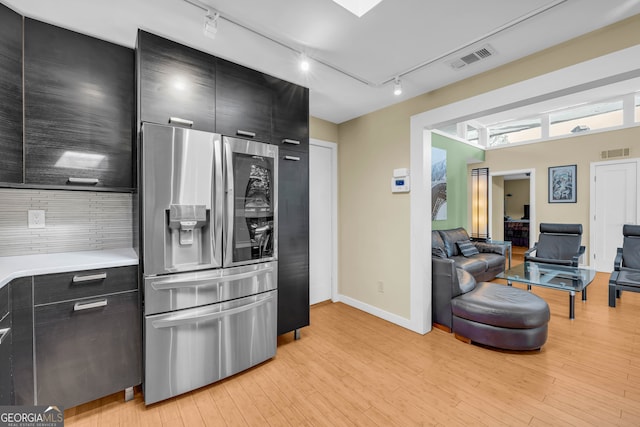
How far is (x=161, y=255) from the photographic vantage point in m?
1.88

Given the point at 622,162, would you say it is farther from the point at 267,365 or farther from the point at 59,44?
the point at 59,44

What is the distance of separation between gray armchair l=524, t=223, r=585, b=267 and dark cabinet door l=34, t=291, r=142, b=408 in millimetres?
5825

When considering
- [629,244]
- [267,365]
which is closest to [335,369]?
[267,365]

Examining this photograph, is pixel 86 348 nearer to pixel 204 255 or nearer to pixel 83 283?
pixel 83 283

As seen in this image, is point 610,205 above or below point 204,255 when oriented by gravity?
above

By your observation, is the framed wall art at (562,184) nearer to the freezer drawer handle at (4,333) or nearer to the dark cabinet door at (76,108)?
the dark cabinet door at (76,108)

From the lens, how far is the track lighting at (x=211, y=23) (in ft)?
5.84

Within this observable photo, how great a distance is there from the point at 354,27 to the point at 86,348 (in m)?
2.81

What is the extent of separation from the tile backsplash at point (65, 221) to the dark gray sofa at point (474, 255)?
3888mm

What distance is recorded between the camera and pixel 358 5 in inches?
70.2

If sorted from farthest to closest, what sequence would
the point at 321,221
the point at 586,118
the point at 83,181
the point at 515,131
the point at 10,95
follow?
the point at 515,131, the point at 586,118, the point at 321,221, the point at 83,181, the point at 10,95

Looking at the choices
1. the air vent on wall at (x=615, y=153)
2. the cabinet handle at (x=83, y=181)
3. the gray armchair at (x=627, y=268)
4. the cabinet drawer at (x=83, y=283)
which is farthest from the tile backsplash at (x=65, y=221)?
the air vent on wall at (x=615, y=153)

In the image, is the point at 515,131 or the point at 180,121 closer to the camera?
the point at 180,121

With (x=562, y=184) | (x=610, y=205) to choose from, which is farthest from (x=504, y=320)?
(x=562, y=184)
